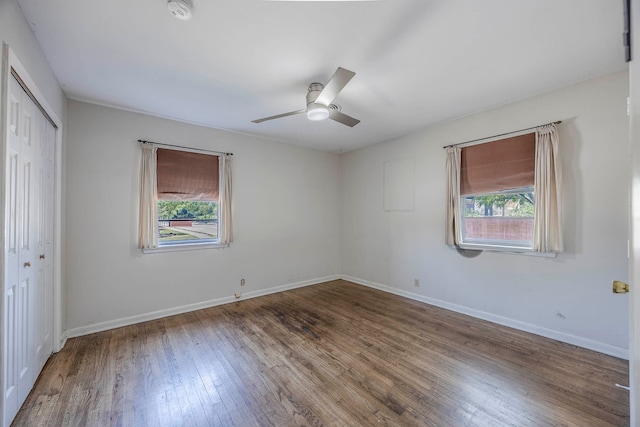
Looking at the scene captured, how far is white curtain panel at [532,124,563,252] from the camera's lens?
2752 millimetres

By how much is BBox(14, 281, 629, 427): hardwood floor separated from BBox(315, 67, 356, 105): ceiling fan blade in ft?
7.98

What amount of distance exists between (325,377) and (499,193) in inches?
117

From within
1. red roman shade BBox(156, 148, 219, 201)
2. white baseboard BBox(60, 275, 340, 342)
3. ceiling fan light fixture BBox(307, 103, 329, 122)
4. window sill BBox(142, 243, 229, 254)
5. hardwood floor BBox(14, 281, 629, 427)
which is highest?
ceiling fan light fixture BBox(307, 103, 329, 122)

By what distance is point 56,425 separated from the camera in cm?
171

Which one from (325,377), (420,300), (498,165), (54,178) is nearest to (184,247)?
(54,178)

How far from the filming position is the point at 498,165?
3254mm

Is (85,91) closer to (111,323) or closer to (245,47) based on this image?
(245,47)

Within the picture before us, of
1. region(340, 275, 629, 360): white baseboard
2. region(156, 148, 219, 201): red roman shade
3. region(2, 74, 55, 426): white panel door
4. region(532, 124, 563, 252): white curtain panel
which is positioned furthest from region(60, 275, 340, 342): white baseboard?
region(532, 124, 563, 252): white curtain panel

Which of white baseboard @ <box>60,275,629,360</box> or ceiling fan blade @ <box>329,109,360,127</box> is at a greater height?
ceiling fan blade @ <box>329,109,360,127</box>

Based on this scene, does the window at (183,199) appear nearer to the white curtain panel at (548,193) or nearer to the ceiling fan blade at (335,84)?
the ceiling fan blade at (335,84)

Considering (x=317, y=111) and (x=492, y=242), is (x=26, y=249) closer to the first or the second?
(x=317, y=111)

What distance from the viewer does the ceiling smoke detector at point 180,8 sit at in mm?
1623

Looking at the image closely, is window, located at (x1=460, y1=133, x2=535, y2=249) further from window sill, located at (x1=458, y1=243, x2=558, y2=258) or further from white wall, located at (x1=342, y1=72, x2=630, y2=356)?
white wall, located at (x1=342, y1=72, x2=630, y2=356)

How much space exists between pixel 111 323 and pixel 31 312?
1241 mm
